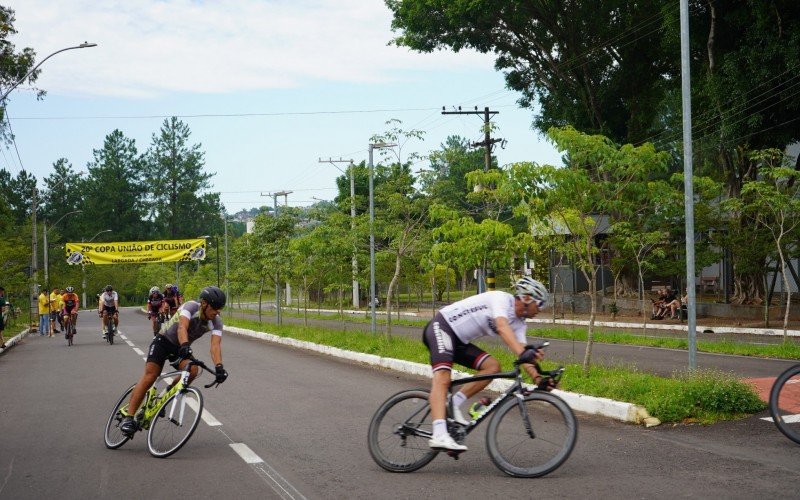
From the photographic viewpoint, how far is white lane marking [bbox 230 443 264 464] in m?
7.69

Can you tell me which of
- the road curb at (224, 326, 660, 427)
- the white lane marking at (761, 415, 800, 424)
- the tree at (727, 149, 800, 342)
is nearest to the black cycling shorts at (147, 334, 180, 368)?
the road curb at (224, 326, 660, 427)

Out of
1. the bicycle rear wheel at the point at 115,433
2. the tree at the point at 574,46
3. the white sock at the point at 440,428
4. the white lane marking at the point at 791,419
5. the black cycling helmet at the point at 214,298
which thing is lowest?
the bicycle rear wheel at the point at 115,433

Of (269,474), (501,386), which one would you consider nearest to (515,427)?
(269,474)

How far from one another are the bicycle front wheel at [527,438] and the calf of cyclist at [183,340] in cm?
268

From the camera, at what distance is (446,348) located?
6785 mm

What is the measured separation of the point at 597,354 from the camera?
19.2 m

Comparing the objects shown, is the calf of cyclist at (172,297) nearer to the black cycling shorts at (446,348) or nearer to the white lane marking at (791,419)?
the black cycling shorts at (446,348)

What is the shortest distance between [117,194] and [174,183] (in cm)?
662

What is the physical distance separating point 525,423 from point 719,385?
416 cm

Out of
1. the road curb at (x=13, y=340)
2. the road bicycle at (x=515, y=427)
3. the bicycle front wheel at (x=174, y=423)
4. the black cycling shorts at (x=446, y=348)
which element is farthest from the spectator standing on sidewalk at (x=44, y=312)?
the black cycling shorts at (x=446, y=348)

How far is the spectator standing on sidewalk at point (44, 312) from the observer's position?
108 ft

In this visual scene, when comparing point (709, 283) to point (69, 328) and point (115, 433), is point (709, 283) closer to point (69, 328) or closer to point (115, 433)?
point (69, 328)

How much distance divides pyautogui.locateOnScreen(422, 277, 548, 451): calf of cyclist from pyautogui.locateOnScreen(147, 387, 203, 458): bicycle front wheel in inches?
94.6

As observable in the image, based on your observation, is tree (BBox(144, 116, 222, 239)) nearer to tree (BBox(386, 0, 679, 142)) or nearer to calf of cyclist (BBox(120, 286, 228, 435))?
tree (BBox(386, 0, 679, 142))
